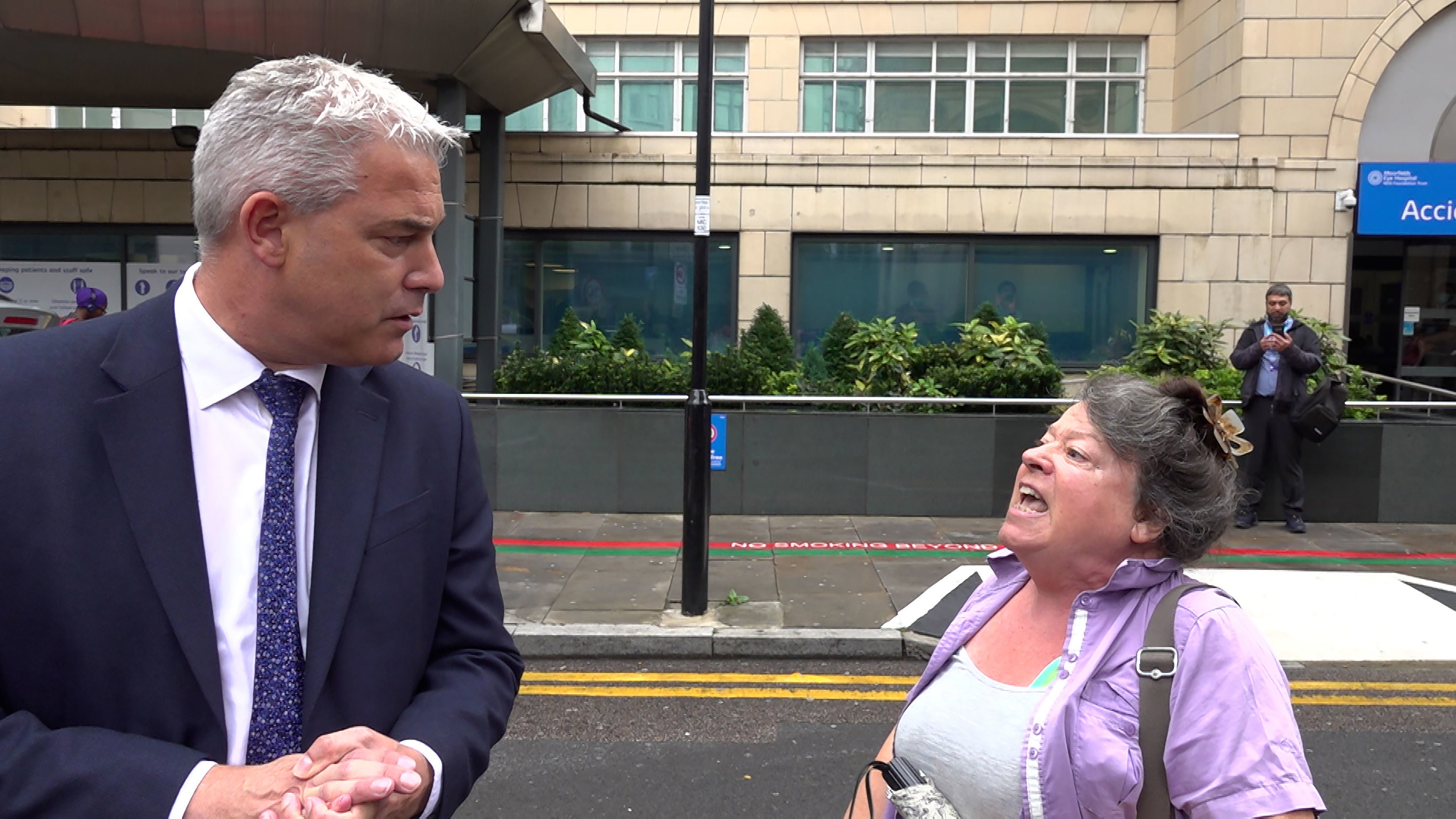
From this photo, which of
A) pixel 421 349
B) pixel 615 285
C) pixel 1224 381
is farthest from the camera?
pixel 615 285

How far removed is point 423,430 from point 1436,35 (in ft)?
56.7

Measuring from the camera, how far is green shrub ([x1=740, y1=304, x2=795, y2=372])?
13867mm

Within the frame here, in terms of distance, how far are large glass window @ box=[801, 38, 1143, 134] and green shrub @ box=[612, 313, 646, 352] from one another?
16.6ft

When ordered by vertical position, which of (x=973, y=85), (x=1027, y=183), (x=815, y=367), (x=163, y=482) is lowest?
(x=815, y=367)

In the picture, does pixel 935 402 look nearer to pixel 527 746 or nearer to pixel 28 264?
pixel 527 746

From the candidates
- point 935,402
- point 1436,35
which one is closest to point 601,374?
point 935,402

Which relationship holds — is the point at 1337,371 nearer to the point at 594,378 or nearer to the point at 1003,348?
the point at 1003,348

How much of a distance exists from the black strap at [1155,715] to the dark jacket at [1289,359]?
9.28 metres

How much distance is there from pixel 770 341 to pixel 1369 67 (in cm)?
879

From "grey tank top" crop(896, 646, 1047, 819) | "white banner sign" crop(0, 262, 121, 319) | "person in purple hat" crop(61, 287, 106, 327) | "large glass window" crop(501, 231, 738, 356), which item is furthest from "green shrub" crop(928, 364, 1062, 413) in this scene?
"white banner sign" crop(0, 262, 121, 319)

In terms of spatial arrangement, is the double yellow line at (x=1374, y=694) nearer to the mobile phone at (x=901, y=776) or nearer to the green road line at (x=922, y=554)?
the green road line at (x=922, y=554)

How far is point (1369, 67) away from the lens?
15.1 m

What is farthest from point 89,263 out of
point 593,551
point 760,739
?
point 760,739

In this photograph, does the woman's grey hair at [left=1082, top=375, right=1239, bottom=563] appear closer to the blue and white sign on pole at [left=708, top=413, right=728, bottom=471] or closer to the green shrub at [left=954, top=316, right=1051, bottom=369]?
the blue and white sign on pole at [left=708, top=413, right=728, bottom=471]
